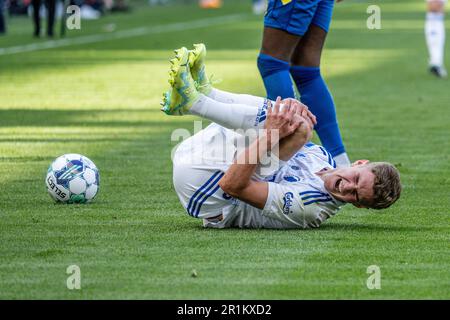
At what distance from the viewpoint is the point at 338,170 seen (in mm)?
6453

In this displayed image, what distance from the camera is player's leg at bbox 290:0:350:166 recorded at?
26.6ft

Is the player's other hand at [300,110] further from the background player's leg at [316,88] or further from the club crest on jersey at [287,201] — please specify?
the background player's leg at [316,88]

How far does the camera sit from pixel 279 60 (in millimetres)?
7887

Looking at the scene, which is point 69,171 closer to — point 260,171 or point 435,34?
point 260,171

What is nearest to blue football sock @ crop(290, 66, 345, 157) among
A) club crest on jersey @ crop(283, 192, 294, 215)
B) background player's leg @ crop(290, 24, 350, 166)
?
background player's leg @ crop(290, 24, 350, 166)

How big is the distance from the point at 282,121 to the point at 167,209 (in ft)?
4.09

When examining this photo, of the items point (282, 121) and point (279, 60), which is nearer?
point (282, 121)

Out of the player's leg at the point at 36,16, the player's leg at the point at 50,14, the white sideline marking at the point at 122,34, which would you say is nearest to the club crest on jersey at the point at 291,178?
the white sideline marking at the point at 122,34

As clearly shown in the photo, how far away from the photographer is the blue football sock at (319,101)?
321 inches

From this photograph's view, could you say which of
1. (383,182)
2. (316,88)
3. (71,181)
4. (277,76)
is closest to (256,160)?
(383,182)

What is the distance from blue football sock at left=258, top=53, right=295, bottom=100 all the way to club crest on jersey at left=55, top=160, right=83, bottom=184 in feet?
4.63

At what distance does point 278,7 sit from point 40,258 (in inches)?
114
